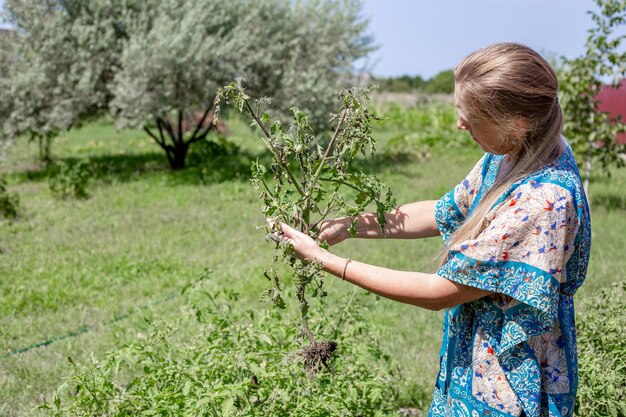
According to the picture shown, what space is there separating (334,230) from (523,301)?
0.72 m

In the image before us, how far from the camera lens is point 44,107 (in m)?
10.5

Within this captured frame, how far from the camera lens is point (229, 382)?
246 centimetres

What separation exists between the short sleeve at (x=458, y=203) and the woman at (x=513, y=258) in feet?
0.62

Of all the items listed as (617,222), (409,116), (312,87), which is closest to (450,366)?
(617,222)

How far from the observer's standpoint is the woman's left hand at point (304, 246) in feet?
6.14

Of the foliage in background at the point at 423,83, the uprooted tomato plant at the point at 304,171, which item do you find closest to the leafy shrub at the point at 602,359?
the uprooted tomato plant at the point at 304,171

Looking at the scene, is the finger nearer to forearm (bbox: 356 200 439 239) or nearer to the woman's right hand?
the woman's right hand

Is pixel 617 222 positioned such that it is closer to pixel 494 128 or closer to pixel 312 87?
pixel 312 87

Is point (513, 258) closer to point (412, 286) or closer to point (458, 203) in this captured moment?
point (412, 286)

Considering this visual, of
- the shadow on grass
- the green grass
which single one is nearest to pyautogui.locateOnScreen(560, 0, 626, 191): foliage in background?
the green grass

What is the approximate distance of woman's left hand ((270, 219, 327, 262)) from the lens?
1.87 meters

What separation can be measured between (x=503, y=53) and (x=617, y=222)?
21.6 feet

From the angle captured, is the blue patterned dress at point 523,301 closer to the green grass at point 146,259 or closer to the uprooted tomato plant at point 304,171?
the green grass at point 146,259

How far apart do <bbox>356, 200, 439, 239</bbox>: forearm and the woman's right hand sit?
7 cm
